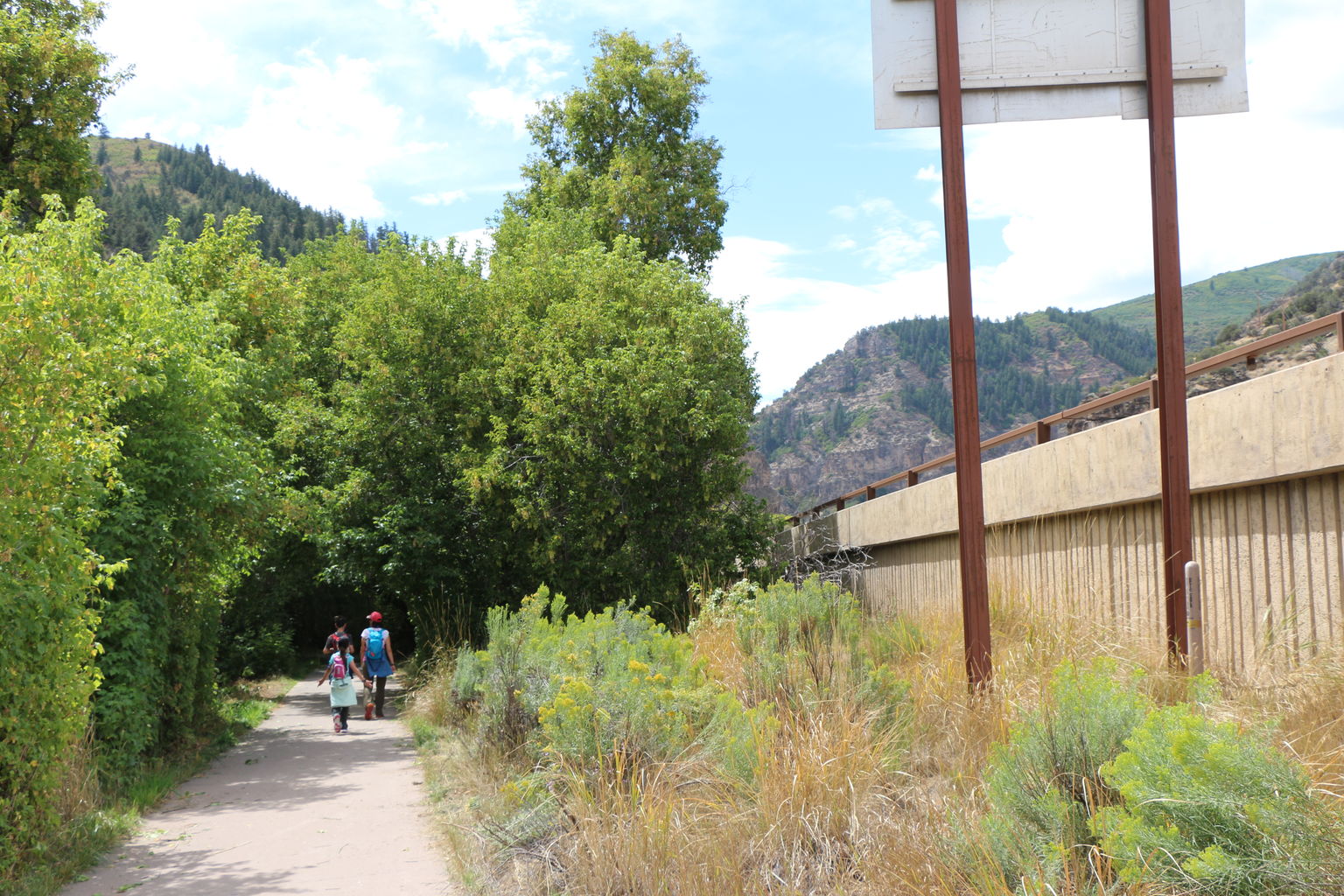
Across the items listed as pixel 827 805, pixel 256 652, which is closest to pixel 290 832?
pixel 827 805

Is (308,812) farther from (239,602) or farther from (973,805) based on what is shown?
(239,602)

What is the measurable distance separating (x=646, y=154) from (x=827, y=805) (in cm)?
2658

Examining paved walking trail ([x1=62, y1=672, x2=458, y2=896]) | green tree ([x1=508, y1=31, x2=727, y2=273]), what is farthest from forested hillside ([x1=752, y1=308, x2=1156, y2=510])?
paved walking trail ([x1=62, y1=672, x2=458, y2=896])

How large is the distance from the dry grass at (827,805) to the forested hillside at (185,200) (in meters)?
80.4

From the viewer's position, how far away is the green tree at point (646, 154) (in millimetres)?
29484

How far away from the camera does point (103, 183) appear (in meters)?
21.3

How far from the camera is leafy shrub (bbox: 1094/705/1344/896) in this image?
289cm

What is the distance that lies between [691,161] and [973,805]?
90.2 feet

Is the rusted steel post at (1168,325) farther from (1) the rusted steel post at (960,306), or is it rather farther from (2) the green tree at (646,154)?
(2) the green tree at (646,154)

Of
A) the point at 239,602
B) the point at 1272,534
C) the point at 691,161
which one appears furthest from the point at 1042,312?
the point at 1272,534

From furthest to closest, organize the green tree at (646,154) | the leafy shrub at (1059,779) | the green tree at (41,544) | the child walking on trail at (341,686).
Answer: the green tree at (646,154) < the child walking on trail at (341,686) < the green tree at (41,544) < the leafy shrub at (1059,779)

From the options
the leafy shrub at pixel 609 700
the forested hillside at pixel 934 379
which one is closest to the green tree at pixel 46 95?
the leafy shrub at pixel 609 700

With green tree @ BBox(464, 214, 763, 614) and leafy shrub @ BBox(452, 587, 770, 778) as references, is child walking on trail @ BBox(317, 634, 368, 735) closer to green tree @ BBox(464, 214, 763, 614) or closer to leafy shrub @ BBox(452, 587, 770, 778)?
green tree @ BBox(464, 214, 763, 614)

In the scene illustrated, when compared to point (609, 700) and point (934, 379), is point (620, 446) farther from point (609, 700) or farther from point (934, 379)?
point (934, 379)
